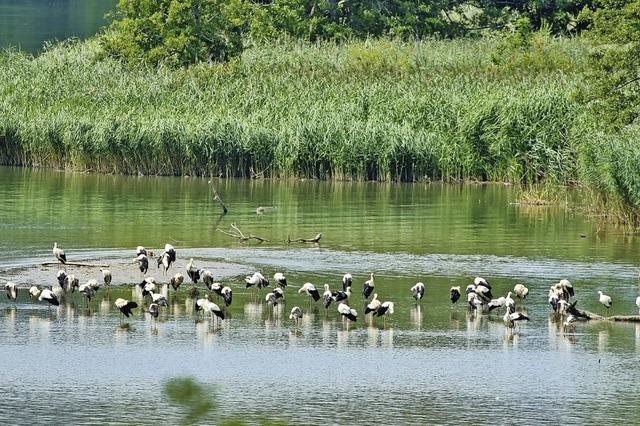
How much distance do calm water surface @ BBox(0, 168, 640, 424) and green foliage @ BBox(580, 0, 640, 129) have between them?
276 cm

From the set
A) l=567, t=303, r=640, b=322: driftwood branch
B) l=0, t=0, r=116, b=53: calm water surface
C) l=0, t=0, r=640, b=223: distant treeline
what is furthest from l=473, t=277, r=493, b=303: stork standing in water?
l=0, t=0, r=116, b=53: calm water surface

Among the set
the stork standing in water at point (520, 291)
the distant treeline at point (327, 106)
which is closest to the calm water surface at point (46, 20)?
the distant treeline at point (327, 106)

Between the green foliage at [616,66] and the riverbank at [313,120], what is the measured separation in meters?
1.55

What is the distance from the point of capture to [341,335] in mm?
19469

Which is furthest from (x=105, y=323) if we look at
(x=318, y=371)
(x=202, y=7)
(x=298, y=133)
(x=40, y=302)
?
(x=202, y=7)

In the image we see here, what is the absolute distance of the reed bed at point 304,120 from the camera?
3950 cm

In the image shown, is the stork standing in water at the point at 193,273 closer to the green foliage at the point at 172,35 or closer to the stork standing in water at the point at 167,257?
the stork standing in water at the point at 167,257

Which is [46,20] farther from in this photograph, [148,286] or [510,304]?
[510,304]

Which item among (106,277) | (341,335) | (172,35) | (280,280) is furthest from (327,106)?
(341,335)

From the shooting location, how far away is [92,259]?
82.5 ft

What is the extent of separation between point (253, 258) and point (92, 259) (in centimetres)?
269

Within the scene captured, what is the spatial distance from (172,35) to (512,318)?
35207 millimetres

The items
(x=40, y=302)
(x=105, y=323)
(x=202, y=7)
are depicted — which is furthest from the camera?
(x=202, y=7)

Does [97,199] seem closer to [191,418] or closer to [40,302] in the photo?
[40,302]
